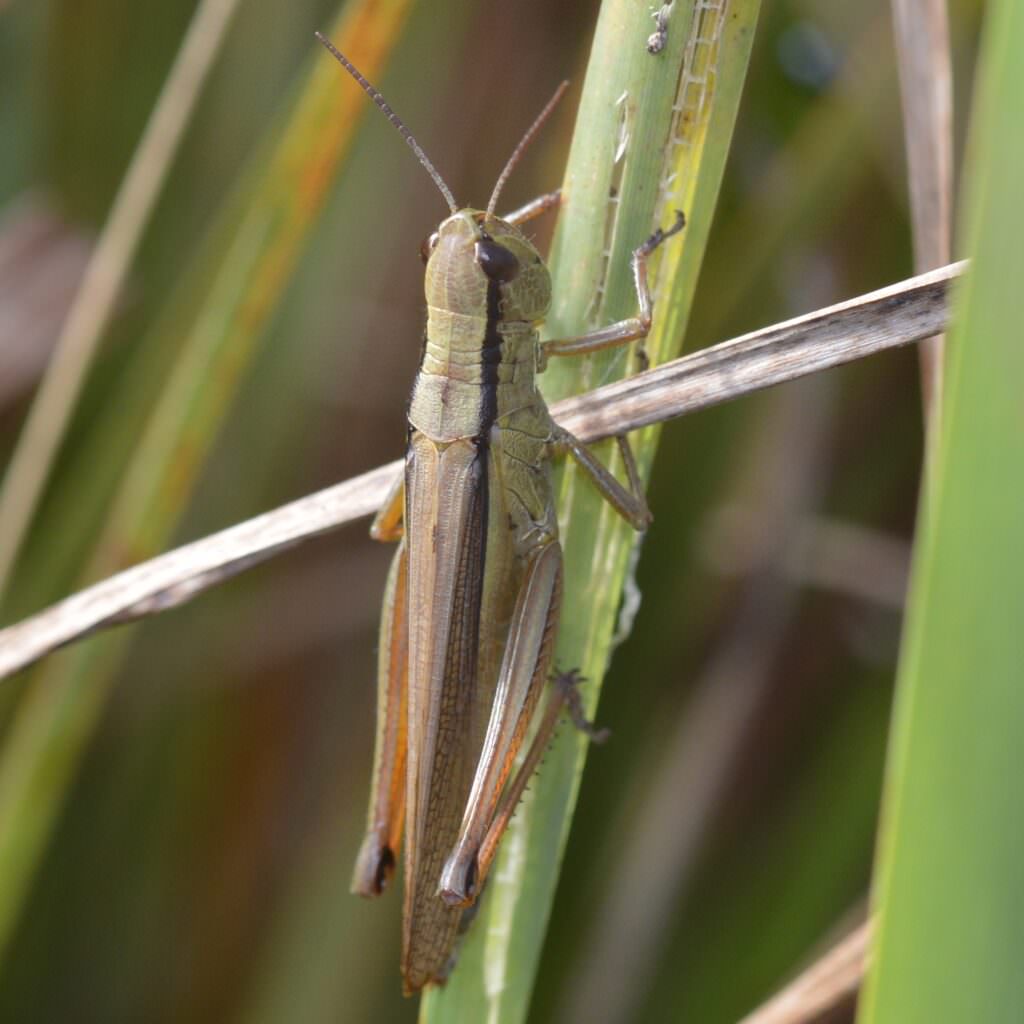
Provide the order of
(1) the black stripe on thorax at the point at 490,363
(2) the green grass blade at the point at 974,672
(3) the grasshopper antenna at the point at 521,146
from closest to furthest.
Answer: (2) the green grass blade at the point at 974,672 → (3) the grasshopper antenna at the point at 521,146 → (1) the black stripe on thorax at the point at 490,363

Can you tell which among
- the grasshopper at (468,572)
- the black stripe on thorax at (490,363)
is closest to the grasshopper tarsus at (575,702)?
the grasshopper at (468,572)

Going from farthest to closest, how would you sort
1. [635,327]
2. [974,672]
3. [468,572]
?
[468,572] < [635,327] < [974,672]

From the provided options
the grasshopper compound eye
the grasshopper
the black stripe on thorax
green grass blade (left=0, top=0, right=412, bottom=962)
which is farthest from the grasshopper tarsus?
green grass blade (left=0, top=0, right=412, bottom=962)

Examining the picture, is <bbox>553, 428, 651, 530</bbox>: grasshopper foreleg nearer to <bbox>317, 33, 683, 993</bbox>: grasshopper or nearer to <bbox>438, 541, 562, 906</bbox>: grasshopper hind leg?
<bbox>317, 33, 683, 993</bbox>: grasshopper

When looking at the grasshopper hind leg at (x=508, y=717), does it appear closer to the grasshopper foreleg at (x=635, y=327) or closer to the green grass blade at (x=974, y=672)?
the grasshopper foreleg at (x=635, y=327)

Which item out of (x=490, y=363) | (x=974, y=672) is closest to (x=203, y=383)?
(x=490, y=363)

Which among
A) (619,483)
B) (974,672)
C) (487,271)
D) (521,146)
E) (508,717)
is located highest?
(521,146)

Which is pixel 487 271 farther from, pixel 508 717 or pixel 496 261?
pixel 508 717
